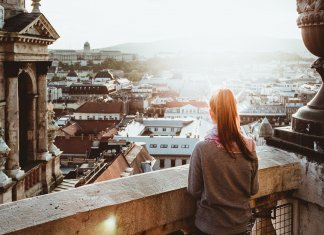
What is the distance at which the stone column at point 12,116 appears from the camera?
9.19 meters

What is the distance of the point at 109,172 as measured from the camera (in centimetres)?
2102

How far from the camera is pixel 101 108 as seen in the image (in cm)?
6400

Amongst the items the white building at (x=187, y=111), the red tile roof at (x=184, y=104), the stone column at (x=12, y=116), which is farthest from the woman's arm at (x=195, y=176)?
the red tile roof at (x=184, y=104)

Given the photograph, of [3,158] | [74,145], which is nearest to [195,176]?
[3,158]

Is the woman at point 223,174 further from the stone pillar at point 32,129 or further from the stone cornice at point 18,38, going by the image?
the stone pillar at point 32,129

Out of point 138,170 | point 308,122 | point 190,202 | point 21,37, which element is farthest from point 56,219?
point 138,170

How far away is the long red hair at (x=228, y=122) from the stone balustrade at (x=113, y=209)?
43cm

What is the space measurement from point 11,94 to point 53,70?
15394cm

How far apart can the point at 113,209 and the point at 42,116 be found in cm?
867

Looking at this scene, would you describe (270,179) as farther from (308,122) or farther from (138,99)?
(138,99)

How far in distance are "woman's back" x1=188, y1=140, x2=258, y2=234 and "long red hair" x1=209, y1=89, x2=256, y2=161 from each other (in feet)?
0.14

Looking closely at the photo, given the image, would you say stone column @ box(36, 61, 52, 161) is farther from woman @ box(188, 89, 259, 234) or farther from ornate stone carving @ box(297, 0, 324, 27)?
woman @ box(188, 89, 259, 234)

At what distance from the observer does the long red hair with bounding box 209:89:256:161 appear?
2703 mm

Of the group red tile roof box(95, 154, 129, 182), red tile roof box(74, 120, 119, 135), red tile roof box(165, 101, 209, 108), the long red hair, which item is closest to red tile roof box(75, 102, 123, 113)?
A: red tile roof box(165, 101, 209, 108)
